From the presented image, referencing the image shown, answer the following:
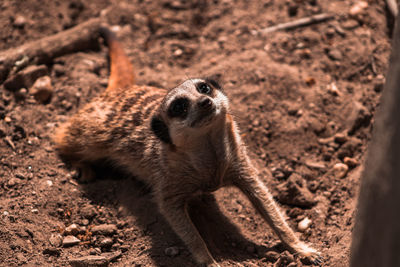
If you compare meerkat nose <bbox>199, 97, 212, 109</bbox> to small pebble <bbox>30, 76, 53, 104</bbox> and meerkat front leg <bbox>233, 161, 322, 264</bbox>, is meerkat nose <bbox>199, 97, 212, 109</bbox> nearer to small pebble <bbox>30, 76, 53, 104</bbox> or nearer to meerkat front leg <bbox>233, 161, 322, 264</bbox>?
meerkat front leg <bbox>233, 161, 322, 264</bbox>

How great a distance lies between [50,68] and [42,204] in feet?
4.70

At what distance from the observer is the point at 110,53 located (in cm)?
365

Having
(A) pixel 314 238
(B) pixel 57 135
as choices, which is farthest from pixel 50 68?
(A) pixel 314 238

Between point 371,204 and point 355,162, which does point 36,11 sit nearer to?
point 355,162

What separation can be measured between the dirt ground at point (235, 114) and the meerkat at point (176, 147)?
126 millimetres

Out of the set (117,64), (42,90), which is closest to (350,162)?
(117,64)

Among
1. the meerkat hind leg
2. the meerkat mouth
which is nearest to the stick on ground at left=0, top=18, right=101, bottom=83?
the meerkat mouth

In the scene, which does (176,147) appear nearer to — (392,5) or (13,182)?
(13,182)

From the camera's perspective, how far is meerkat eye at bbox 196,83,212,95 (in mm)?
2535

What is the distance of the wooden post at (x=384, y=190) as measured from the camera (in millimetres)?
1136

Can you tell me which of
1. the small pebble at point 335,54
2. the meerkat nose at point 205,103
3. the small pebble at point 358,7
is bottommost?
the small pebble at point 335,54

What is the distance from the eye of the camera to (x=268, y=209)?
8.45ft

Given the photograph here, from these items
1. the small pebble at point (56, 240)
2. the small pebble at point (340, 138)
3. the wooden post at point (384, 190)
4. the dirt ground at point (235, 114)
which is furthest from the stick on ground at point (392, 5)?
the small pebble at point (56, 240)

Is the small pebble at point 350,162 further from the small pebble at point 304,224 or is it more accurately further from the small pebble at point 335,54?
the small pebble at point 335,54
